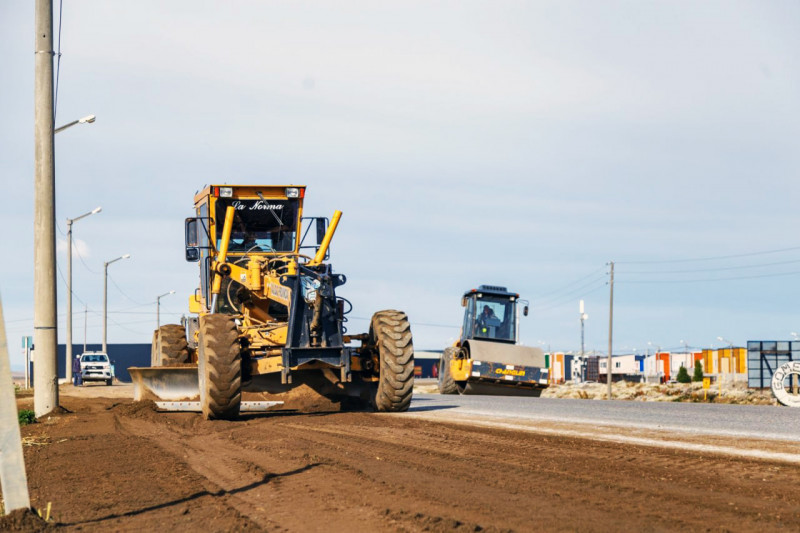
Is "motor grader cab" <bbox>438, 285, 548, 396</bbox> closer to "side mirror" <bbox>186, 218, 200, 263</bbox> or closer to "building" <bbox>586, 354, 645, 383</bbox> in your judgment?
"side mirror" <bbox>186, 218, 200, 263</bbox>

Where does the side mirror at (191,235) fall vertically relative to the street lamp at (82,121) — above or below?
below

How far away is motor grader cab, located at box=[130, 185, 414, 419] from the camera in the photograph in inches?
600

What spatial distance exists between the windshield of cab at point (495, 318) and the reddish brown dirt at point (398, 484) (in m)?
20.6

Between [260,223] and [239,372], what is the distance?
12.5 feet

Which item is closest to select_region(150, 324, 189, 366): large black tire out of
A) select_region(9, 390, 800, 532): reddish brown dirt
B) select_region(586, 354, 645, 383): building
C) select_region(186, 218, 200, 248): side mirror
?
select_region(186, 218, 200, 248): side mirror

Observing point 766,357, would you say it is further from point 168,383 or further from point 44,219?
point 44,219

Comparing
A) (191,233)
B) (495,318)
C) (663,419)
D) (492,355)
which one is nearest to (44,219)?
(191,233)

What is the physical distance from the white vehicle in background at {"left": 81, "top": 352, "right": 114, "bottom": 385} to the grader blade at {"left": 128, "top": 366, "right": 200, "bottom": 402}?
1343 inches

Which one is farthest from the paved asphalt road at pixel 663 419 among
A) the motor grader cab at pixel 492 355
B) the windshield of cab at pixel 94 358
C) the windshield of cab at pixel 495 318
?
the windshield of cab at pixel 94 358

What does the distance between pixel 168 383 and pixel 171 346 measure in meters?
1.93

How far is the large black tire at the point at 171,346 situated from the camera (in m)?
19.4

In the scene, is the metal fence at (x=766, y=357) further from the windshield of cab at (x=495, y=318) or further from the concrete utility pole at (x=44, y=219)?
the concrete utility pole at (x=44, y=219)

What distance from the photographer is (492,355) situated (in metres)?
30.7

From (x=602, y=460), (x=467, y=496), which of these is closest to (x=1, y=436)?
(x=467, y=496)
